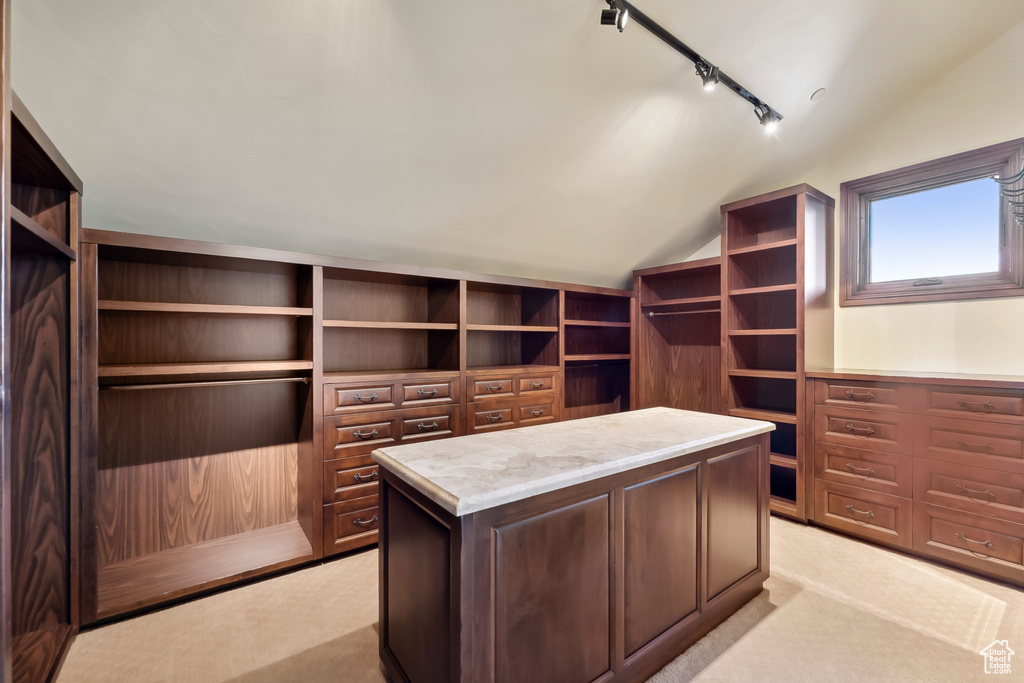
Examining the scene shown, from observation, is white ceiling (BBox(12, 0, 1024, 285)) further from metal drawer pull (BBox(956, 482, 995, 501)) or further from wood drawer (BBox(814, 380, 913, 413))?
metal drawer pull (BBox(956, 482, 995, 501))

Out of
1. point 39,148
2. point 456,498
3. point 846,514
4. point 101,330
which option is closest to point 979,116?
point 846,514

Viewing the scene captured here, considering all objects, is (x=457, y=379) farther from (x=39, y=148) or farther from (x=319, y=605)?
(x=39, y=148)

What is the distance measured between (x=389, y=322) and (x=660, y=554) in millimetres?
2026

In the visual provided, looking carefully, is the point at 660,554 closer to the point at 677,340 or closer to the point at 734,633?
the point at 734,633

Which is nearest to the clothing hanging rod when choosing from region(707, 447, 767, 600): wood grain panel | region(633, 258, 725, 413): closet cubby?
region(707, 447, 767, 600): wood grain panel

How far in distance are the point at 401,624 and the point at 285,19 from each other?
2.24m

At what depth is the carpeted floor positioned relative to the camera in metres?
1.59

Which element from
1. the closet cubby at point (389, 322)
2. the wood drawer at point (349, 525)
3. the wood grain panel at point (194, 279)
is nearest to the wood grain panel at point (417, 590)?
the wood drawer at point (349, 525)

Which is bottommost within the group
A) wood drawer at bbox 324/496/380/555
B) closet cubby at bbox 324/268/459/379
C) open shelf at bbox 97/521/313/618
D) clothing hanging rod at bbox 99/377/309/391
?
open shelf at bbox 97/521/313/618

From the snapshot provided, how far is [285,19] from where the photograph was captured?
1618 mm

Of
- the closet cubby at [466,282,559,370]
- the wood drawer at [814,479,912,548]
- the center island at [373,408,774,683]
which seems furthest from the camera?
the closet cubby at [466,282,559,370]

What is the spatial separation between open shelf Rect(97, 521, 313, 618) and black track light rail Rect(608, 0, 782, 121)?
3.17 m

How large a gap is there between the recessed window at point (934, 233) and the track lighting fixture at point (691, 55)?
43.3 inches

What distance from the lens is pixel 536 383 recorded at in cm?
335
